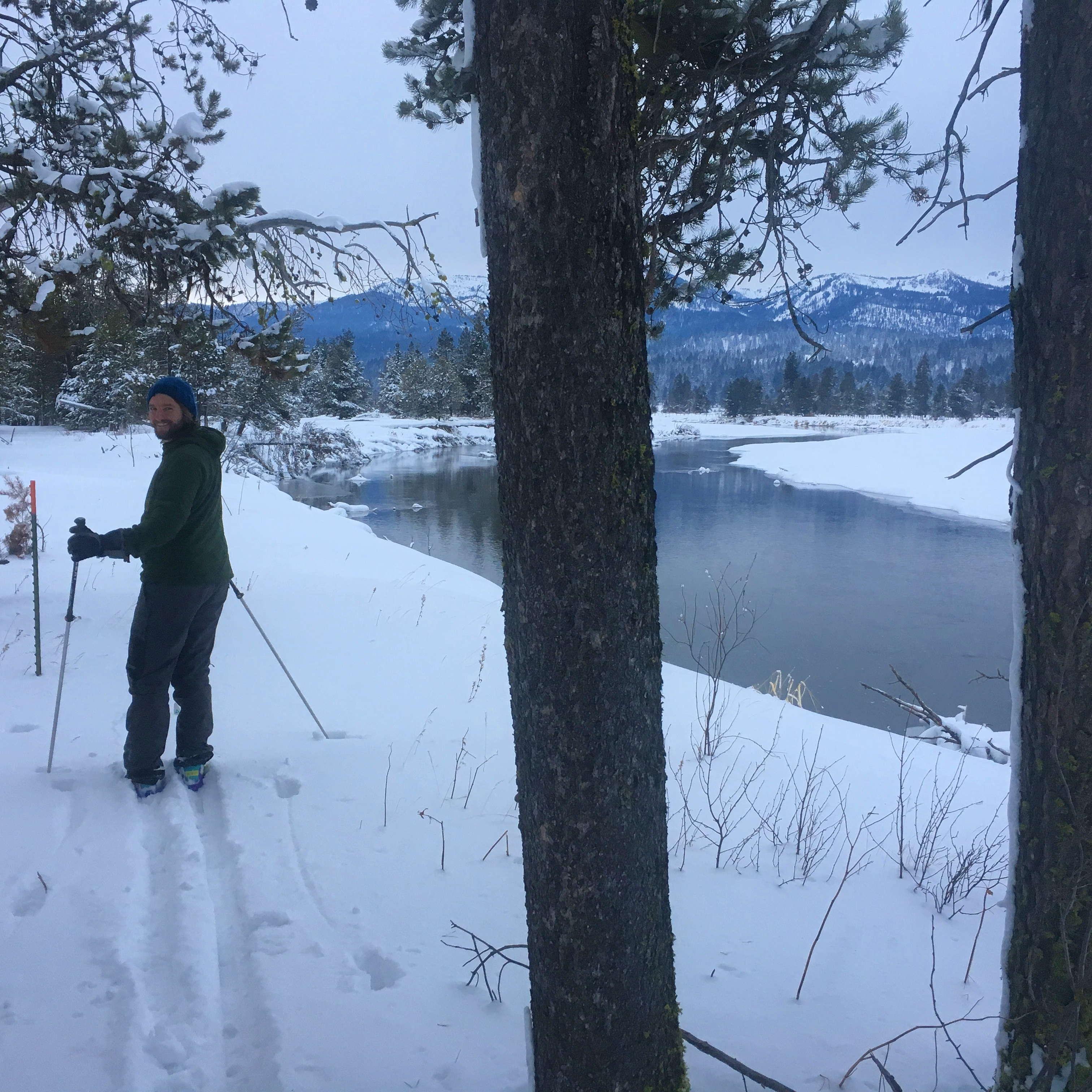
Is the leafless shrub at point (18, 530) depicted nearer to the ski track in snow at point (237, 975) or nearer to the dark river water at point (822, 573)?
the dark river water at point (822, 573)

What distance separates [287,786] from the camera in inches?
132

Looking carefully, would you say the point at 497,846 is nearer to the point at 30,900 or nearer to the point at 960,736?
the point at 30,900

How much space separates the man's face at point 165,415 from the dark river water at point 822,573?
457 cm

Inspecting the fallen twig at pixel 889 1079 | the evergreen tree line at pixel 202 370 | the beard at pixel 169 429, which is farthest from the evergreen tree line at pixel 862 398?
the fallen twig at pixel 889 1079

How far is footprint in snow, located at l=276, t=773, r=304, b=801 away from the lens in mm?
3289

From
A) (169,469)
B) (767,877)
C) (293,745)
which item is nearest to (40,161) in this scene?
(169,469)

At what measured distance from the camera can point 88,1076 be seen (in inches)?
70.1

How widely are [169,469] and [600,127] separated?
2.40 m

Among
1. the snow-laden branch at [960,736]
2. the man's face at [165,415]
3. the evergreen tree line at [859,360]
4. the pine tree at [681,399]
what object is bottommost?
the snow-laden branch at [960,736]

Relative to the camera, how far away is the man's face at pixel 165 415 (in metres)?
3.07

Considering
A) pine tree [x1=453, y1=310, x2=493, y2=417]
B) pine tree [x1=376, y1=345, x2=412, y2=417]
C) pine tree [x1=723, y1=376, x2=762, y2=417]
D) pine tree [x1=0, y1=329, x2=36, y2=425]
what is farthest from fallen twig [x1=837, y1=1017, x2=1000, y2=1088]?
pine tree [x1=723, y1=376, x2=762, y2=417]

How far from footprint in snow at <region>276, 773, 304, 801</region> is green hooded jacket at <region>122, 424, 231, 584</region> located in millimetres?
962

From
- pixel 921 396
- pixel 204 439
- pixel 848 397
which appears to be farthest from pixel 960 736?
pixel 848 397

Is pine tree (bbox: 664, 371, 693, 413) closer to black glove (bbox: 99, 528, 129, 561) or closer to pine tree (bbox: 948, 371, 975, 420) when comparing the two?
pine tree (bbox: 948, 371, 975, 420)
